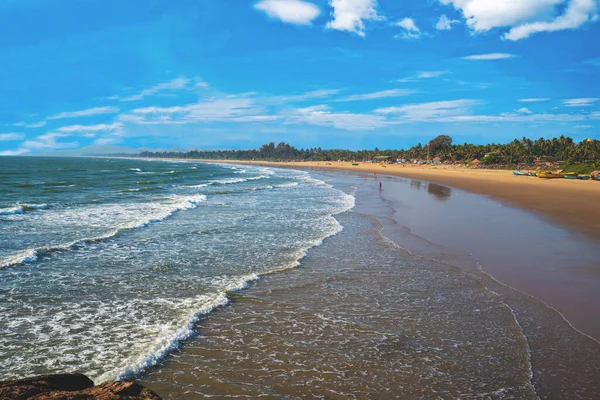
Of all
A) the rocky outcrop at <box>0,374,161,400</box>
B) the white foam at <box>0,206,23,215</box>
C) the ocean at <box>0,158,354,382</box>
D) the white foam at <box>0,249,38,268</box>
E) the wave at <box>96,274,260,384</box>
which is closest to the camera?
the rocky outcrop at <box>0,374,161,400</box>

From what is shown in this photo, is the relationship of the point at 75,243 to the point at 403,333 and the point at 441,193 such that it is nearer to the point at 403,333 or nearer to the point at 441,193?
the point at 403,333

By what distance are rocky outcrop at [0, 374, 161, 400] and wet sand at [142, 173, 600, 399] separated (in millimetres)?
2293

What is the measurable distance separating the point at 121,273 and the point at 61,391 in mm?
8465

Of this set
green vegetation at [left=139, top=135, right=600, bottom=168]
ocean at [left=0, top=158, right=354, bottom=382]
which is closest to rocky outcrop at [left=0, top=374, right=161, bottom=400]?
ocean at [left=0, top=158, right=354, bottom=382]

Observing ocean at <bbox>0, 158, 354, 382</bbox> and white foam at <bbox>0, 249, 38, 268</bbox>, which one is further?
white foam at <bbox>0, 249, 38, 268</bbox>

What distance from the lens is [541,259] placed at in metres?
12.0

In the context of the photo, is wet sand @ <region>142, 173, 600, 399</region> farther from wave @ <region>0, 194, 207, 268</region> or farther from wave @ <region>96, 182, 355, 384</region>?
wave @ <region>0, 194, 207, 268</region>

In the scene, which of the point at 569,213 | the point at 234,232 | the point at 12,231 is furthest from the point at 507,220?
the point at 12,231

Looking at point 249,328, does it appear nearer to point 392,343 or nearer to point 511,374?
point 392,343

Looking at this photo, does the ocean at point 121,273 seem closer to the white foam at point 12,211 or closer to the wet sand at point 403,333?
the white foam at point 12,211

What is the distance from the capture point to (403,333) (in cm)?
727

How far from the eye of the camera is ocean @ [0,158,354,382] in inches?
261

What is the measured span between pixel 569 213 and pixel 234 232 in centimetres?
1702

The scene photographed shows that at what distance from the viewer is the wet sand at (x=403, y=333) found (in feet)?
18.4
